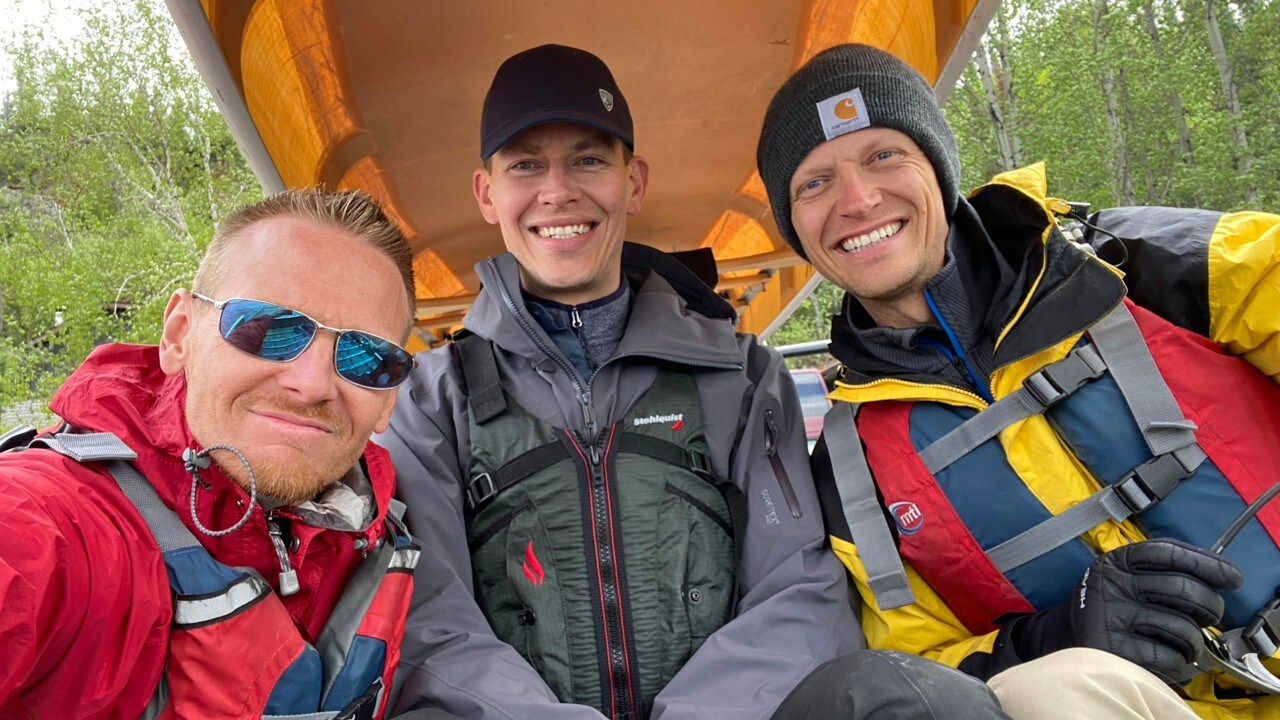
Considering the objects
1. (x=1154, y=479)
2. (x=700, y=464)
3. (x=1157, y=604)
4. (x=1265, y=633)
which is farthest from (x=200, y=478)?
(x=1265, y=633)

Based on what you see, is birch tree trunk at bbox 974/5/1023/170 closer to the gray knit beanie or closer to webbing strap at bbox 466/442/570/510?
the gray knit beanie

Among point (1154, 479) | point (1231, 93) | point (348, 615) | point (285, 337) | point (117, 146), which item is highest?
point (117, 146)

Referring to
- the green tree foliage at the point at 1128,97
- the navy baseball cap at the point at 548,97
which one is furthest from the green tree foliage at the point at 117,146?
the navy baseball cap at the point at 548,97

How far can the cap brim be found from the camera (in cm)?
260

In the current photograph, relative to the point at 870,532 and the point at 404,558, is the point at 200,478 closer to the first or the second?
the point at 404,558

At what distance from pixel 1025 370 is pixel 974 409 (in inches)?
6.2

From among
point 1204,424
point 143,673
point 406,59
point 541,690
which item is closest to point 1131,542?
point 1204,424

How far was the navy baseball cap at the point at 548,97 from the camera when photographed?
2.62 metres

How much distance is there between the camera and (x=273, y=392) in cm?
165

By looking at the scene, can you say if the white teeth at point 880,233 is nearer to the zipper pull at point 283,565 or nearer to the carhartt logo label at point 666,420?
the carhartt logo label at point 666,420

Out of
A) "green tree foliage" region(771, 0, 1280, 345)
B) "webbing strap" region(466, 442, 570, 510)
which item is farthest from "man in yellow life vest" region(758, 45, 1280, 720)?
"green tree foliage" region(771, 0, 1280, 345)

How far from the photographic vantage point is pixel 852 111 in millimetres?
2482

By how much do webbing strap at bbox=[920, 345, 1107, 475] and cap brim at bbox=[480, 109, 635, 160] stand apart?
1.30 meters

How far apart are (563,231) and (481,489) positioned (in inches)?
31.9
